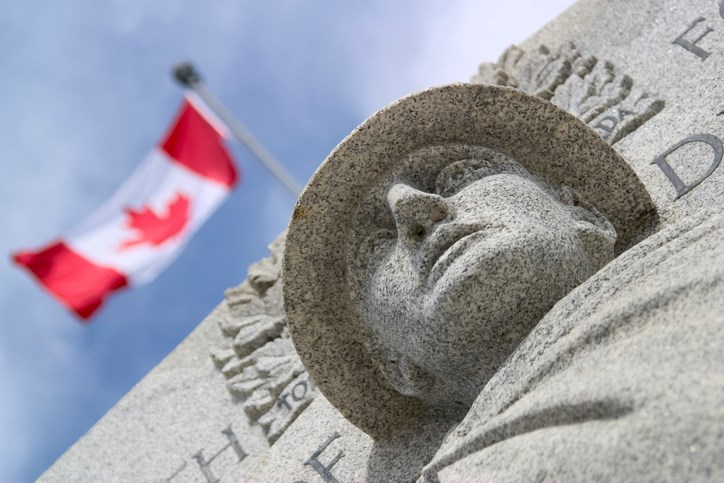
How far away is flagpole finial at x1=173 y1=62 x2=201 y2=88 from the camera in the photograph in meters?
7.47

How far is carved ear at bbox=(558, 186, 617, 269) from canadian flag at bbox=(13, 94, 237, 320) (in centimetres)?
368

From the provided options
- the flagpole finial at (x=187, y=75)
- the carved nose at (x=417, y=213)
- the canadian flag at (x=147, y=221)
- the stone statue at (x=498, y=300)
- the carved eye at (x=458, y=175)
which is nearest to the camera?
the stone statue at (x=498, y=300)

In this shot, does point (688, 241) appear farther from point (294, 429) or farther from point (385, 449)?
point (294, 429)

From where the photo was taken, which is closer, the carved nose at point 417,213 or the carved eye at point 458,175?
the carved nose at point 417,213

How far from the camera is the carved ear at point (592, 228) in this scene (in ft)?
8.35

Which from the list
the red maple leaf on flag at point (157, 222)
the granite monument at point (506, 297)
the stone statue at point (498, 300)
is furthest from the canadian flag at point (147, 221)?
the stone statue at point (498, 300)

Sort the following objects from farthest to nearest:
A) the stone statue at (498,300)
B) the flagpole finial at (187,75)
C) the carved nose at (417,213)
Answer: the flagpole finial at (187,75) < the carved nose at (417,213) < the stone statue at (498,300)

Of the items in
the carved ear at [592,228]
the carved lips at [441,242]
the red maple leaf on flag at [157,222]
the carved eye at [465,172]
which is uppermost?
the red maple leaf on flag at [157,222]

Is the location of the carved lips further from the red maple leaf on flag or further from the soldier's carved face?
the red maple leaf on flag

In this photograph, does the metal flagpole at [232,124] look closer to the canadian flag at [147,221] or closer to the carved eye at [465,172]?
the canadian flag at [147,221]

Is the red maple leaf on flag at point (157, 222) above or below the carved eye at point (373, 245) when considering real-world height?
above

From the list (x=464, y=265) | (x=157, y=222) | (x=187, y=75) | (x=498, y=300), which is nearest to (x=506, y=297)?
(x=498, y=300)

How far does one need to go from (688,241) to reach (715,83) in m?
1.63

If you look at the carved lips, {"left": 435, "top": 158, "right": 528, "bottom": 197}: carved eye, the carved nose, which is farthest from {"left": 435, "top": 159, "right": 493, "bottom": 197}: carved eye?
the carved lips
